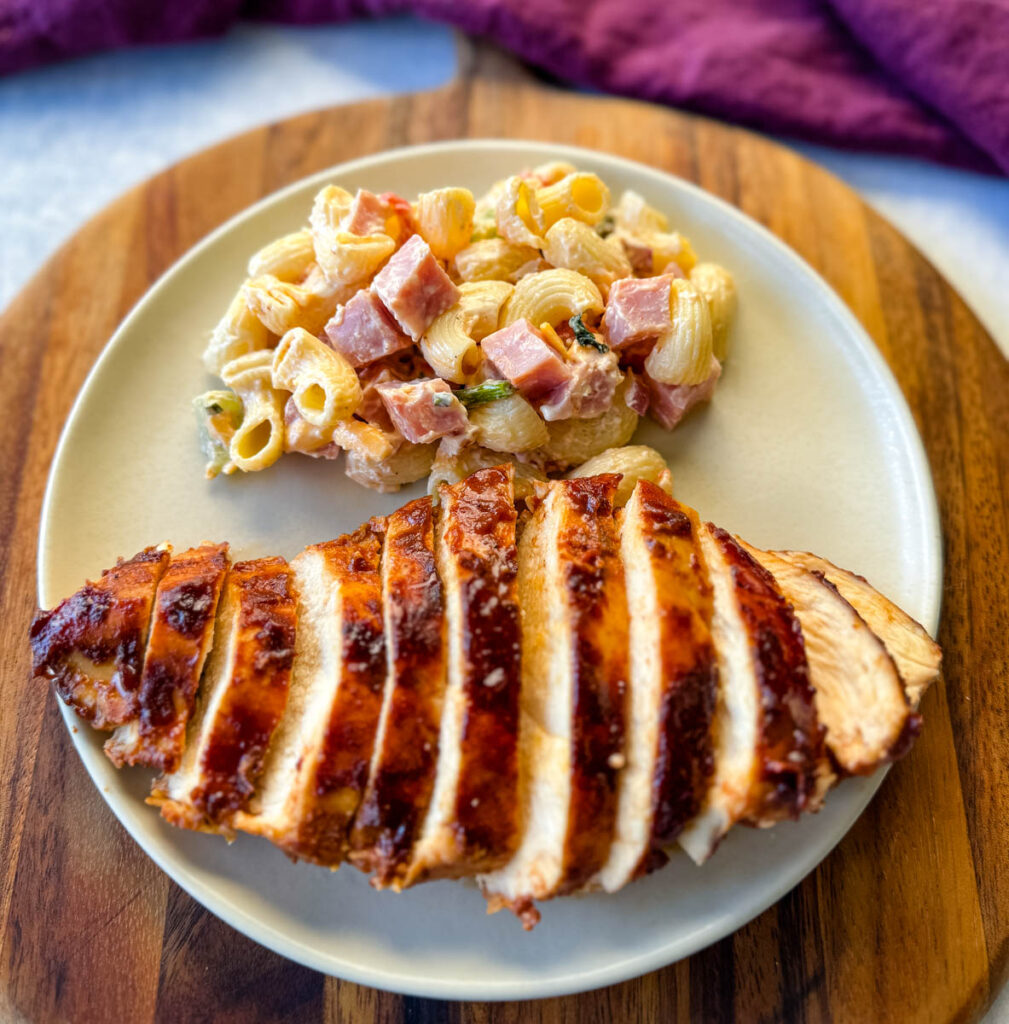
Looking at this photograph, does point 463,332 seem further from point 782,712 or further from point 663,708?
point 782,712

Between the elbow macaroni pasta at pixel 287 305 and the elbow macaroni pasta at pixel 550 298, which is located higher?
the elbow macaroni pasta at pixel 550 298

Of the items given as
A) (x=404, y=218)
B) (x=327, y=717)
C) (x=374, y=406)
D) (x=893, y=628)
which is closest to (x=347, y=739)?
(x=327, y=717)

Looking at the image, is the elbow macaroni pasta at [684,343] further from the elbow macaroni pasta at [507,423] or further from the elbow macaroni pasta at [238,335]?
the elbow macaroni pasta at [238,335]

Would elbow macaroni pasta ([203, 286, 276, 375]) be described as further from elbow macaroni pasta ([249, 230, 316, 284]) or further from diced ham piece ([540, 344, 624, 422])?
diced ham piece ([540, 344, 624, 422])

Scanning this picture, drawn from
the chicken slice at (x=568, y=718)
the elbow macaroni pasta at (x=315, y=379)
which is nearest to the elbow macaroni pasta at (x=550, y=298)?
the elbow macaroni pasta at (x=315, y=379)

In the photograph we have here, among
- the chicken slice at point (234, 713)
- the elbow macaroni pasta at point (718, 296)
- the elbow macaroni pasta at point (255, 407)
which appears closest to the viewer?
the chicken slice at point (234, 713)

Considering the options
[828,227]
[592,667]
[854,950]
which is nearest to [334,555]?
[592,667]
